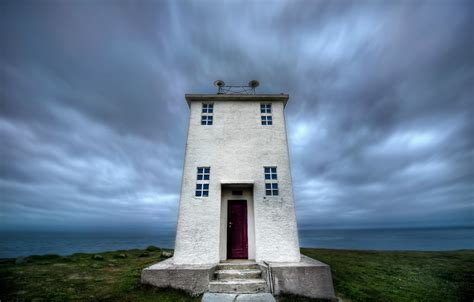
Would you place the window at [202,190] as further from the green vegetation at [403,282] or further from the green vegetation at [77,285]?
the green vegetation at [403,282]

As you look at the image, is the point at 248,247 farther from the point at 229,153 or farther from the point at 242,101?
the point at 242,101

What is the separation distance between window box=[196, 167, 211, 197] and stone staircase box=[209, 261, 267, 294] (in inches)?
118

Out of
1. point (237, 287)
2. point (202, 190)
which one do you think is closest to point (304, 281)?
point (237, 287)

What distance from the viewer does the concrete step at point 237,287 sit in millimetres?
6441

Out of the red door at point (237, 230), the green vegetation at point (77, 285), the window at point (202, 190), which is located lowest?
the green vegetation at point (77, 285)

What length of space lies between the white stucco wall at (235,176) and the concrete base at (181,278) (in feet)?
4.59

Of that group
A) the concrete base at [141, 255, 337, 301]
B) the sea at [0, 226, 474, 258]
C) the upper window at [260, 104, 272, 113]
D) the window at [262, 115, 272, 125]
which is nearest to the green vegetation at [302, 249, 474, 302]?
the concrete base at [141, 255, 337, 301]

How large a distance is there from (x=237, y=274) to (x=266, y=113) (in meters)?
7.62

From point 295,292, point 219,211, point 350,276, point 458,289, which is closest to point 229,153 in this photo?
point 219,211

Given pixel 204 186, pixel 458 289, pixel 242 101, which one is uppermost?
pixel 242 101

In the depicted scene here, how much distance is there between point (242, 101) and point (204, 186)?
16.8 ft

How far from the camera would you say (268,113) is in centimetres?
1065

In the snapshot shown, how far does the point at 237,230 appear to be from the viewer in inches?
360

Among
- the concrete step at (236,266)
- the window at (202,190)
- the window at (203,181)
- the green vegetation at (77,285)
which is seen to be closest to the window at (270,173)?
the window at (203,181)
